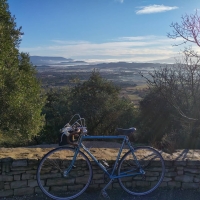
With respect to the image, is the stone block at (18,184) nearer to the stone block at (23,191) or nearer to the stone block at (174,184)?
the stone block at (23,191)

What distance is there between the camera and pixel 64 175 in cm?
348

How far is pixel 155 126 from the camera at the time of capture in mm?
18641

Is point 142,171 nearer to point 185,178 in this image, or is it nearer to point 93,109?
point 185,178

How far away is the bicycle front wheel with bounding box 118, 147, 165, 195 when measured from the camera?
3.64 meters

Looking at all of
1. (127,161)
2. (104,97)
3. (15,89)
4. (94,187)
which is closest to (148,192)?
(127,161)

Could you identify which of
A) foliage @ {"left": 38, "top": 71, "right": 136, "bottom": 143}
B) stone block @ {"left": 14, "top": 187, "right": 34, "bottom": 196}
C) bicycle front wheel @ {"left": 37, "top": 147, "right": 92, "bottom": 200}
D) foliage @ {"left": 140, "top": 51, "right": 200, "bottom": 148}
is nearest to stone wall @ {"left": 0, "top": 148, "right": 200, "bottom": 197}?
stone block @ {"left": 14, "top": 187, "right": 34, "bottom": 196}

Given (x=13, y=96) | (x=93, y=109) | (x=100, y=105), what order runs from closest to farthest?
(x=13, y=96) → (x=93, y=109) → (x=100, y=105)

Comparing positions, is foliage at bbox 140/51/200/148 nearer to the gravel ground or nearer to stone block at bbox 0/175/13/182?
the gravel ground

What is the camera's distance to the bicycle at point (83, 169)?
3.46 m

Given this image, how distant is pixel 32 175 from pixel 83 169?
0.69 metres

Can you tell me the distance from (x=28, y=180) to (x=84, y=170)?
30.2 inches

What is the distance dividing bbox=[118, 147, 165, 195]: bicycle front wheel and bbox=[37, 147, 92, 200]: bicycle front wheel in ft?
1.73

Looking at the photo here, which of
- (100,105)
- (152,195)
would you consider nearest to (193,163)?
(152,195)

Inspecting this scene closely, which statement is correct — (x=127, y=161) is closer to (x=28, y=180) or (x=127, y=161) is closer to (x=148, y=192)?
(x=148, y=192)
